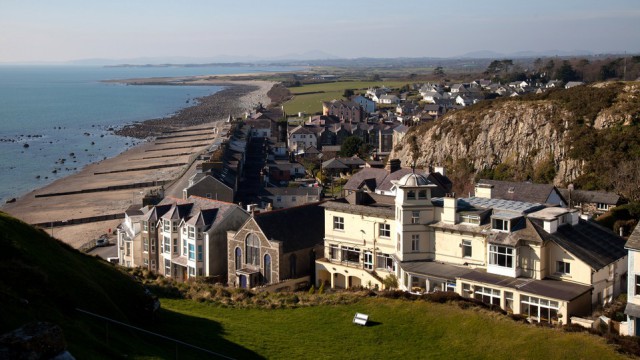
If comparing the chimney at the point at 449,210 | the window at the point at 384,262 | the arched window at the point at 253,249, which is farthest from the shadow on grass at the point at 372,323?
the arched window at the point at 253,249

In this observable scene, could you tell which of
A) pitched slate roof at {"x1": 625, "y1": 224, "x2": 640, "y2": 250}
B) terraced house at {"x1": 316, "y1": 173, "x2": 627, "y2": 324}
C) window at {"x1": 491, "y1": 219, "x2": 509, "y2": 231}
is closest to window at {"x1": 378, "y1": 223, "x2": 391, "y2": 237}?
terraced house at {"x1": 316, "y1": 173, "x2": 627, "y2": 324}

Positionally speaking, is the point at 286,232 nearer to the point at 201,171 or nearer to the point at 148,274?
the point at 148,274

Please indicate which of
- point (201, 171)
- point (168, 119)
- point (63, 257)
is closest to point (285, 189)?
point (201, 171)

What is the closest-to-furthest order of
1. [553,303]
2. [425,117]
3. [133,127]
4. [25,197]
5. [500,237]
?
1. [553,303]
2. [500,237]
3. [25,197]
4. [425,117]
5. [133,127]

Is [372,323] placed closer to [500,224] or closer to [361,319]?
[361,319]

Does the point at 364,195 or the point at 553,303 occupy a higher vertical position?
the point at 364,195

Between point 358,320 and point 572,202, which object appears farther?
point 572,202
